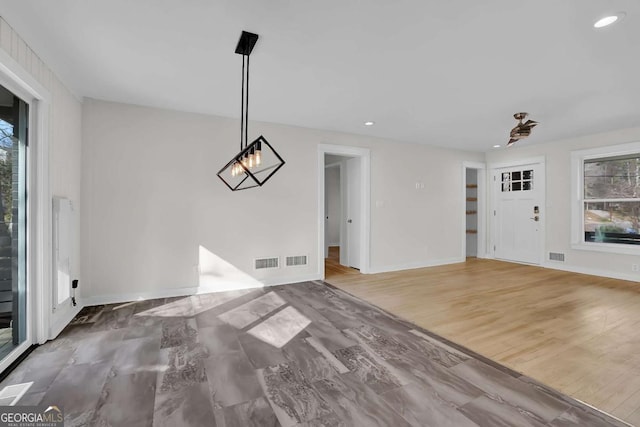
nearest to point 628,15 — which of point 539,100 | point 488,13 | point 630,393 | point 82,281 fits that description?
point 488,13

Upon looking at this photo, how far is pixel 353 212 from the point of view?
225 inches

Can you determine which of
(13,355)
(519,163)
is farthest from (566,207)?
(13,355)

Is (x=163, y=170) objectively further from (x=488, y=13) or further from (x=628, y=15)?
(x=628, y=15)

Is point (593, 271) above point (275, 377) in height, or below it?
above

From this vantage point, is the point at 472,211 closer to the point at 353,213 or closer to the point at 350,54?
the point at 353,213

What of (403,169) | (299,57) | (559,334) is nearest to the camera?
(299,57)

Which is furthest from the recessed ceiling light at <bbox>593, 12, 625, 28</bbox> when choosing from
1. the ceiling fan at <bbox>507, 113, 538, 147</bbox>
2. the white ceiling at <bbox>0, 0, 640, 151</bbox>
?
the ceiling fan at <bbox>507, 113, 538, 147</bbox>

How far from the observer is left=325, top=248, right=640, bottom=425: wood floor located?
6.78ft

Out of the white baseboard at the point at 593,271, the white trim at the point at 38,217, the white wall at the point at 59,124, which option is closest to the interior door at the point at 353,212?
the white baseboard at the point at 593,271

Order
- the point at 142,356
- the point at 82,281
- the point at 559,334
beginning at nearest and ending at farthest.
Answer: the point at 142,356 → the point at 559,334 → the point at 82,281

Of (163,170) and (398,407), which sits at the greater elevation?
(163,170)

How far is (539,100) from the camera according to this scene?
3.58 m

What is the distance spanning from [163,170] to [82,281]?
1.63 metres

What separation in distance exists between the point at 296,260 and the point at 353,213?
5.38 feet
